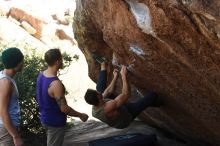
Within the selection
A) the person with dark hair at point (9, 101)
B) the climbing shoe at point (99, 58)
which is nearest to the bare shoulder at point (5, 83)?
the person with dark hair at point (9, 101)

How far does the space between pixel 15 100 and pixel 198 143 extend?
4.80m

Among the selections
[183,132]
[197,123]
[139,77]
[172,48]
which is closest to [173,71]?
[172,48]

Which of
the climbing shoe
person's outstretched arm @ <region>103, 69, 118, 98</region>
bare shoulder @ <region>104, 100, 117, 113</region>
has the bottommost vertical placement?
bare shoulder @ <region>104, 100, 117, 113</region>

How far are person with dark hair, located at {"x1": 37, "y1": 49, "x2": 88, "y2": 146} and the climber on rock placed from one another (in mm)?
306

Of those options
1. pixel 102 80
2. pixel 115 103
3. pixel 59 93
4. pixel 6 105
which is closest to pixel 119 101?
pixel 115 103

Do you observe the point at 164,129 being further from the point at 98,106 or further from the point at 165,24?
the point at 165,24

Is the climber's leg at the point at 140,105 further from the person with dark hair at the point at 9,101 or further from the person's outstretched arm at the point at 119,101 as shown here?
the person with dark hair at the point at 9,101

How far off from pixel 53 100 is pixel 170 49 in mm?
2227

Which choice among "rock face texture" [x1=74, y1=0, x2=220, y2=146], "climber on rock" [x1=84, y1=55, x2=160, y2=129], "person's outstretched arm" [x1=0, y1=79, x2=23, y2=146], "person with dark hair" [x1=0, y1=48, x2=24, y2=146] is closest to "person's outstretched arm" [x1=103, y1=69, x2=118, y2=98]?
"climber on rock" [x1=84, y1=55, x2=160, y2=129]

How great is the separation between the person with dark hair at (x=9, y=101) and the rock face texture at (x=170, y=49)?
5.59 feet

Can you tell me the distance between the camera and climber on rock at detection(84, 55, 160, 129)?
732 centimetres

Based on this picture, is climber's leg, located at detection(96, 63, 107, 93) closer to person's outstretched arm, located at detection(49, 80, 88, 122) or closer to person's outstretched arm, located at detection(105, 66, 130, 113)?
person's outstretched arm, located at detection(105, 66, 130, 113)

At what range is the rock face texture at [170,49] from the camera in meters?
5.19

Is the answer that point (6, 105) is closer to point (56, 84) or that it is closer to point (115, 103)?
point (56, 84)
